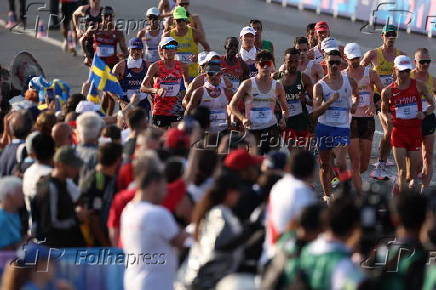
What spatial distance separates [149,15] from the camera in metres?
18.2

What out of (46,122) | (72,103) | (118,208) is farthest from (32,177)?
(72,103)

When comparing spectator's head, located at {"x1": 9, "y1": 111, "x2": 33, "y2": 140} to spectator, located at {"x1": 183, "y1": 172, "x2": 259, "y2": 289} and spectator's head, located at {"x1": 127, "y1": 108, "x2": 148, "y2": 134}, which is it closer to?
spectator's head, located at {"x1": 127, "y1": 108, "x2": 148, "y2": 134}

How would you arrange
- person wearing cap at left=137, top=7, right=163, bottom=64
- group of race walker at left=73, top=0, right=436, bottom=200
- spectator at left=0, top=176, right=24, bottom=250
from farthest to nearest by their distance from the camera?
person wearing cap at left=137, top=7, right=163, bottom=64 → group of race walker at left=73, top=0, right=436, bottom=200 → spectator at left=0, top=176, right=24, bottom=250

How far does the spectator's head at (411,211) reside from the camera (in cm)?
803

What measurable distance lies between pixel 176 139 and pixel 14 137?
1699 millimetres

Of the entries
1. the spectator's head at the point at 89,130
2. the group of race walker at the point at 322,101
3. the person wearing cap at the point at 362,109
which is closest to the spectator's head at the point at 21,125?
the spectator's head at the point at 89,130

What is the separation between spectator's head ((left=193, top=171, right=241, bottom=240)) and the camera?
8.84 meters

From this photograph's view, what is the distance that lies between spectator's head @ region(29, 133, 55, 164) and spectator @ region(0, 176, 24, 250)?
3.09 ft

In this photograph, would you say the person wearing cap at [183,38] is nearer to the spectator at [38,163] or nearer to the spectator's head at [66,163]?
the spectator at [38,163]

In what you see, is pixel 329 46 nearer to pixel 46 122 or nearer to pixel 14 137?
pixel 46 122

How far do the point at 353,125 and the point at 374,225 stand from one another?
5838 mm

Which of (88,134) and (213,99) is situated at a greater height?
(88,134)

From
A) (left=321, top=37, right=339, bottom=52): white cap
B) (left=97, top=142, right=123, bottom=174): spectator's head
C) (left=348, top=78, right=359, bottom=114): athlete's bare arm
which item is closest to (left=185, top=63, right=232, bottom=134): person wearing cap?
(left=321, top=37, right=339, bottom=52): white cap

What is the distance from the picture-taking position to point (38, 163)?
33.8ft
